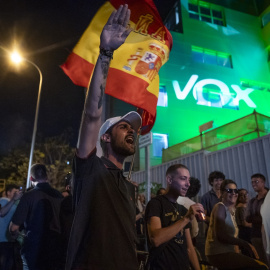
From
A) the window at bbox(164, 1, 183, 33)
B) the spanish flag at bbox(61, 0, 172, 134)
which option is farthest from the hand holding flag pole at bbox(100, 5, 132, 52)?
the window at bbox(164, 1, 183, 33)

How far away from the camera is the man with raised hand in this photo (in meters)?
1.69

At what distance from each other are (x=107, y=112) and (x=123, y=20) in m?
20.9

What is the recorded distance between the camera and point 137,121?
8.78 ft

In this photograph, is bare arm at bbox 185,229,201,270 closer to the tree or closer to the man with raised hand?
the man with raised hand

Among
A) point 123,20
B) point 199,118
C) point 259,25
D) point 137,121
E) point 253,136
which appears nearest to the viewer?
point 123,20

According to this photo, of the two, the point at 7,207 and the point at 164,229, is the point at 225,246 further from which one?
the point at 7,207

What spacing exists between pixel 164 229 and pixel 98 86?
1755 mm

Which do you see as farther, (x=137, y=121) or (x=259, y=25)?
(x=259, y=25)

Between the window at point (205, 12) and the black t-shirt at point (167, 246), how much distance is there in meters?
23.1

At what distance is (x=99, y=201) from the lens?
181 centimetres

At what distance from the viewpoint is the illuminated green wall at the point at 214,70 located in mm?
19906

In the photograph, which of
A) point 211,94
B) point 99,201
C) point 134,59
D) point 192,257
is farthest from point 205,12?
point 99,201

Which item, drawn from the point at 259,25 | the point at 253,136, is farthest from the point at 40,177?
the point at 259,25

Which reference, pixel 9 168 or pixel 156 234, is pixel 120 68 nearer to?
pixel 156 234
